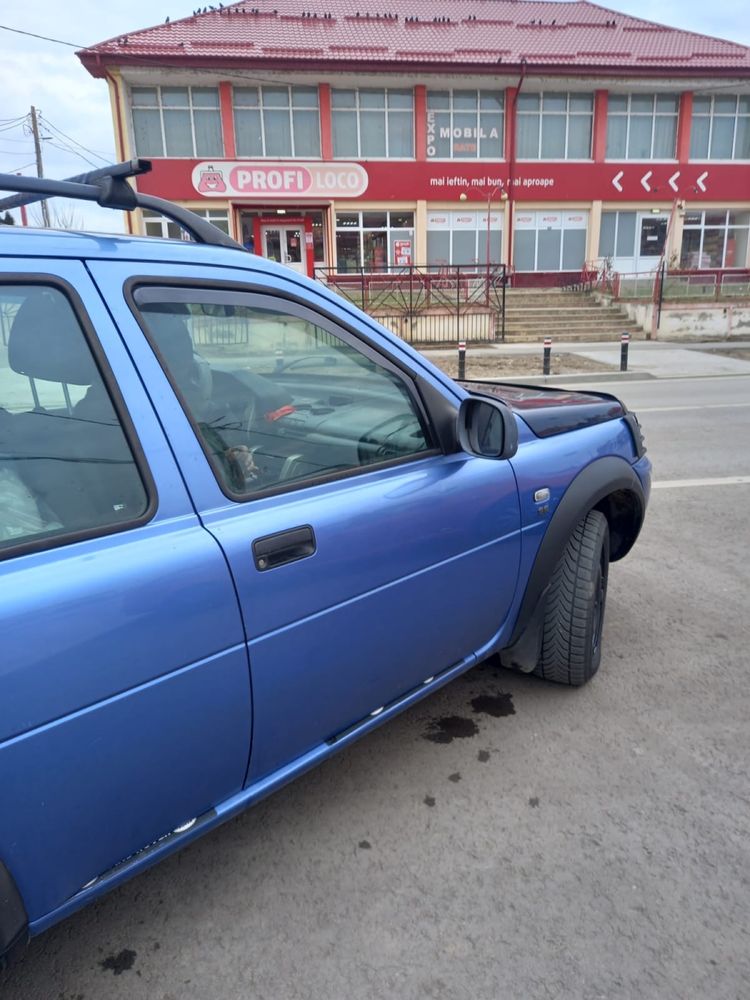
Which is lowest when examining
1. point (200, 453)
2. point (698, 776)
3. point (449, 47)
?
point (698, 776)

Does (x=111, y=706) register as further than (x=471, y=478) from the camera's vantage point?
No

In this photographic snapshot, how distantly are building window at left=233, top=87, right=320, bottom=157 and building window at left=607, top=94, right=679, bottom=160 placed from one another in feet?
39.5

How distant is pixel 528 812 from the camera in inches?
95.1

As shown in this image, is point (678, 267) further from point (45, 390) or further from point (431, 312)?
point (45, 390)

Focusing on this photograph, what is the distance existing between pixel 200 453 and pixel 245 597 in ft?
1.20

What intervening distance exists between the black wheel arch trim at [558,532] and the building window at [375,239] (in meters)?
27.1

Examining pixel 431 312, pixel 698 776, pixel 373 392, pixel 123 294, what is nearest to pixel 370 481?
pixel 373 392

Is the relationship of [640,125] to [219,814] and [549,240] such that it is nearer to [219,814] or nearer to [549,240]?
[549,240]

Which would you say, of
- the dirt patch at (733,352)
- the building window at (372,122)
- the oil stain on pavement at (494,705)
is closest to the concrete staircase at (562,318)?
the dirt patch at (733,352)

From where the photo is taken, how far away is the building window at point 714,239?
3086cm

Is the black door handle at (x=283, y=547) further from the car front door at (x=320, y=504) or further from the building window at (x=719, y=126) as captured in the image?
the building window at (x=719, y=126)

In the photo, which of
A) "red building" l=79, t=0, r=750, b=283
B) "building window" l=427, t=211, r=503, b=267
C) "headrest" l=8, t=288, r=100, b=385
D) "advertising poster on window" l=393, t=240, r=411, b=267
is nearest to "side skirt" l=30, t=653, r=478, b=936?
"headrest" l=8, t=288, r=100, b=385

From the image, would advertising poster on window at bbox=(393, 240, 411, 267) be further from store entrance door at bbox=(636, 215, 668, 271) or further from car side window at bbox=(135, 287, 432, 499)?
car side window at bbox=(135, 287, 432, 499)

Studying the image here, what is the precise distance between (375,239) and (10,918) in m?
29.7
